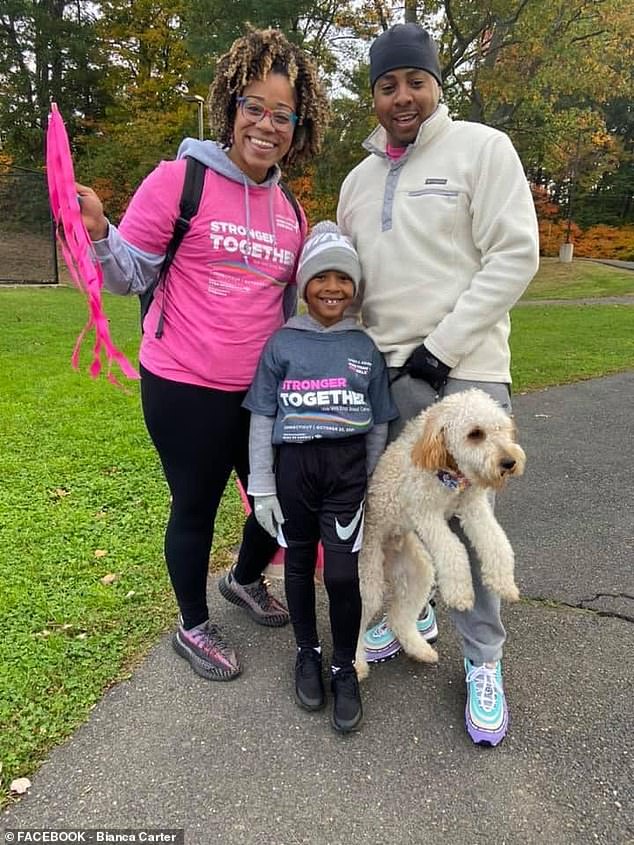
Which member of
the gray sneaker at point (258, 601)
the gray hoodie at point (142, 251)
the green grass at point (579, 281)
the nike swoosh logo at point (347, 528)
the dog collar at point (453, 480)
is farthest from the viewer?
the green grass at point (579, 281)

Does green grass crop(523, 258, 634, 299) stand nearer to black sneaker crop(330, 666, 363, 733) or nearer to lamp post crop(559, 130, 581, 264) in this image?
lamp post crop(559, 130, 581, 264)

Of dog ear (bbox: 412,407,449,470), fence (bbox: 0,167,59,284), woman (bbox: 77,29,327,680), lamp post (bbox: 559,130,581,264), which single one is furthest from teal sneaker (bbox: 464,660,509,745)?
lamp post (bbox: 559,130,581,264)

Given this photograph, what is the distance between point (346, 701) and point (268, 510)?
2.74 feet

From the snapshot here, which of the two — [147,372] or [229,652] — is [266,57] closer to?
[147,372]

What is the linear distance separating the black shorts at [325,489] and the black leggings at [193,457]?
28cm

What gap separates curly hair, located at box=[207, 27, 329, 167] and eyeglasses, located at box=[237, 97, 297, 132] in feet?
0.21

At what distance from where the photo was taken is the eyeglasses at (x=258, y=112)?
2.48 m

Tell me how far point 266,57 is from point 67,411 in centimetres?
515

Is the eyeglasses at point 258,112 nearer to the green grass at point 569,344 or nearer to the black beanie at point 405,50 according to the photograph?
the black beanie at point 405,50

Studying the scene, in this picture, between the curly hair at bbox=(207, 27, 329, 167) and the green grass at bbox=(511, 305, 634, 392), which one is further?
the green grass at bbox=(511, 305, 634, 392)

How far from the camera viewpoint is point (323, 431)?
2.49 metres

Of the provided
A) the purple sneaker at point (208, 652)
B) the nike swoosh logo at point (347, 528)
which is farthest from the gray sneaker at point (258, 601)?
the nike swoosh logo at point (347, 528)

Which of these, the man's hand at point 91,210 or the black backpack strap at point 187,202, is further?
the black backpack strap at point 187,202

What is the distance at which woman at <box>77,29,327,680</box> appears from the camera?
2.46 metres
